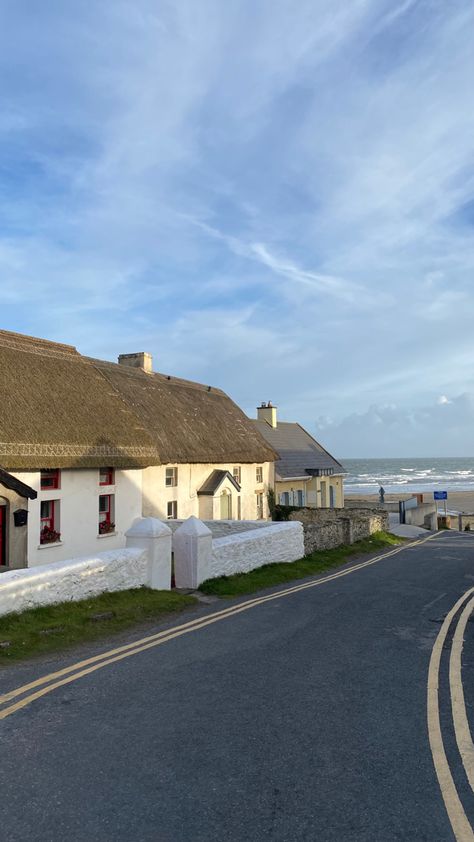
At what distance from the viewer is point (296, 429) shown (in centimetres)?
5312

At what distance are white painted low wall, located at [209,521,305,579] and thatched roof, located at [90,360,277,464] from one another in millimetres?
8602

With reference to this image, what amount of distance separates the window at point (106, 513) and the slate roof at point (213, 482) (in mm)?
8582

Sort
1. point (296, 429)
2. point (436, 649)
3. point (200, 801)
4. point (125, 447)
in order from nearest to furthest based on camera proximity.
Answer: point (200, 801)
point (436, 649)
point (125, 447)
point (296, 429)

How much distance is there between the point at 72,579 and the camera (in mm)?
11555

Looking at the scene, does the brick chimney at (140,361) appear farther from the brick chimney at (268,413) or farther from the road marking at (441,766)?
the road marking at (441,766)

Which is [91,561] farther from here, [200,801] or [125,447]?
[125,447]

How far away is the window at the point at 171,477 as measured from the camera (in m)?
28.3

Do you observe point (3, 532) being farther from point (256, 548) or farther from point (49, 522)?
point (256, 548)

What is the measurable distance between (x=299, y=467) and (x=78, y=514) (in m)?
27.4

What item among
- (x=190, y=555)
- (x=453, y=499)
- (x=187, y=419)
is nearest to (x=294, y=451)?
(x=187, y=419)

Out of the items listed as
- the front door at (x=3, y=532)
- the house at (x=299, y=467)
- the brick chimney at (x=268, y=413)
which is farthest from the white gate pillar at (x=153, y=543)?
the brick chimney at (x=268, y=413)

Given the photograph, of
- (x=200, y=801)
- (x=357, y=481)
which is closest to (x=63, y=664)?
(x=200, y=801)

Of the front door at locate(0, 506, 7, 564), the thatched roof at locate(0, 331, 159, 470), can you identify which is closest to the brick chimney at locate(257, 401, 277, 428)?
the thatched roof at locate(0, 331, 159, 470)

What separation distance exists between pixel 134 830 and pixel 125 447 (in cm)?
1808
